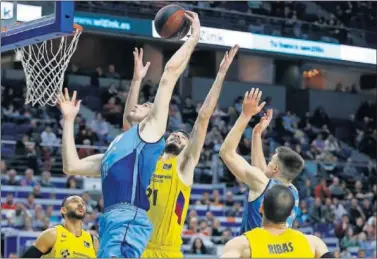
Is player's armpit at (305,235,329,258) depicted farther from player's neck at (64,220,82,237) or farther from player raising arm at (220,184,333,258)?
player's neck at (64,220,82,237)

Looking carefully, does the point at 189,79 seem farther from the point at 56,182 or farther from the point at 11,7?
the point at 11,7

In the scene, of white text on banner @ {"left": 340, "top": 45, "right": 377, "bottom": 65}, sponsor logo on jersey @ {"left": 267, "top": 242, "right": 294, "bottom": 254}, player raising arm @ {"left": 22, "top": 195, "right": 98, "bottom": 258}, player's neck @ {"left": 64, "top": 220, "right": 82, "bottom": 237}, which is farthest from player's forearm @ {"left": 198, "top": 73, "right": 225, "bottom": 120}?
white text on banner @ {"left": 340, "top": 45, "right": 377, "bottom": 65}

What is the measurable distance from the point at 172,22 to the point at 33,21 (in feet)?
3.81

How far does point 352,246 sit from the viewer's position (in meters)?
17.8

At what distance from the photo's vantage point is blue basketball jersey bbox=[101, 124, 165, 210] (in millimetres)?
6109

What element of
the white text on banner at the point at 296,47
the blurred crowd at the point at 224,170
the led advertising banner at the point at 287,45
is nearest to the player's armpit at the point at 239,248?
the blurred crowd at the point at 224,170

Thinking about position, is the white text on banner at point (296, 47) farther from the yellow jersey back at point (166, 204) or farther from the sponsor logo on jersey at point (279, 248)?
the sponsor logo on jersey at point (279, 248)

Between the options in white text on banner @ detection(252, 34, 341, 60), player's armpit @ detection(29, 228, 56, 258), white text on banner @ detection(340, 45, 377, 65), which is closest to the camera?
player's armpit @ detection(29, 228, 56, 258)

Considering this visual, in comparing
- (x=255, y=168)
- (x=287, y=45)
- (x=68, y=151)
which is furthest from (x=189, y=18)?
(x=287, y=45)

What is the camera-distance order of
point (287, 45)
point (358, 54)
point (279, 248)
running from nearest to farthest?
1. point (279, 248)
2. point (287, 45)
3. point (358, 54)

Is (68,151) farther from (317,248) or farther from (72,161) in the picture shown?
(317,248)

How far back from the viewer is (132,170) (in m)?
6.12

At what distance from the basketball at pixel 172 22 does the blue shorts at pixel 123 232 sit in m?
1.47

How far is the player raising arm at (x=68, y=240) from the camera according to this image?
7430 millimetres
